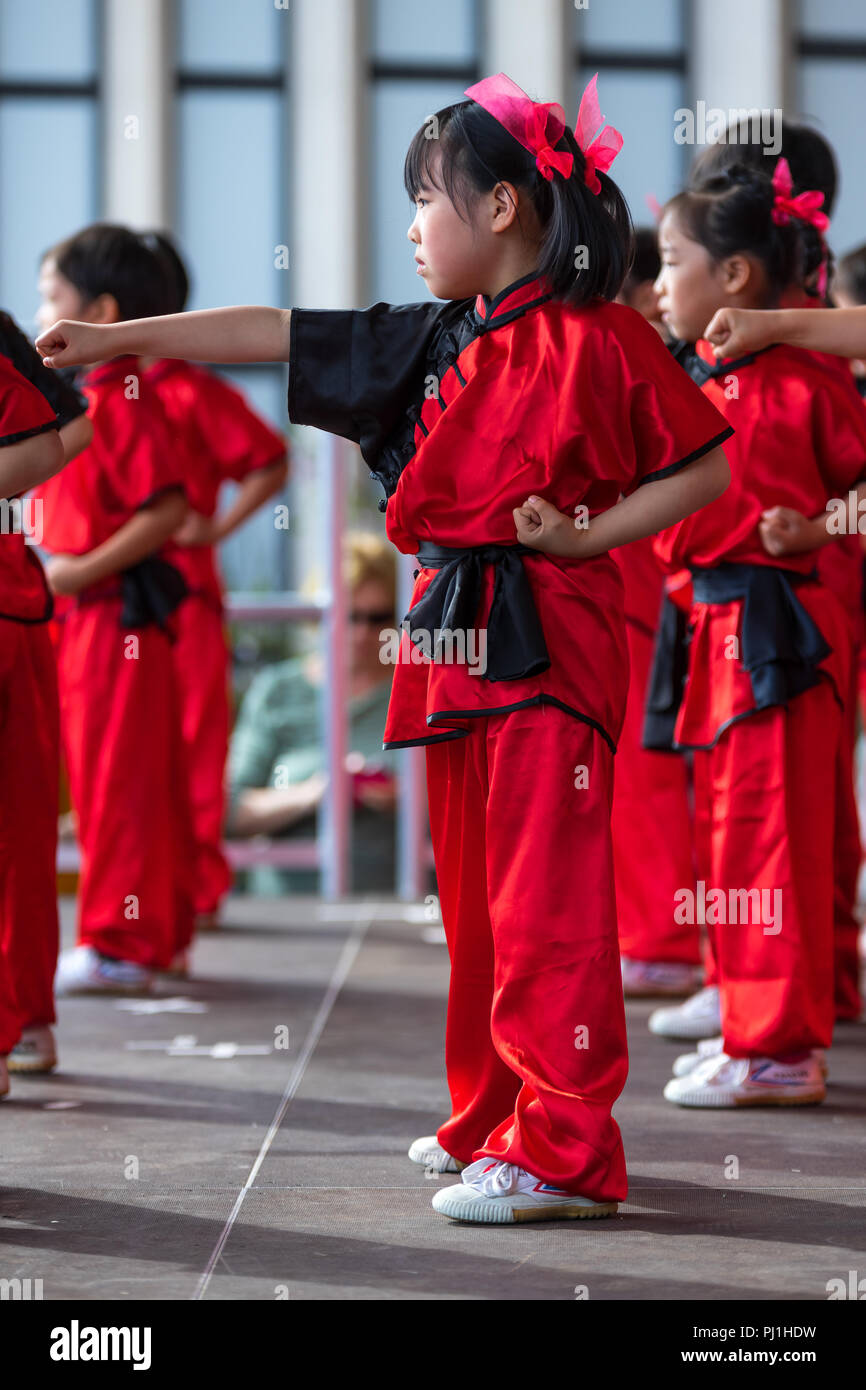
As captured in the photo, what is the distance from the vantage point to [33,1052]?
7.68ft

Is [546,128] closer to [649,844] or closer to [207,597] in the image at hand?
[649,844]

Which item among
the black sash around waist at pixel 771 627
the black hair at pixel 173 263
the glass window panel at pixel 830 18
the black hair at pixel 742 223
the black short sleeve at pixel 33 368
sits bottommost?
the black sash around waist at pixel 771 627

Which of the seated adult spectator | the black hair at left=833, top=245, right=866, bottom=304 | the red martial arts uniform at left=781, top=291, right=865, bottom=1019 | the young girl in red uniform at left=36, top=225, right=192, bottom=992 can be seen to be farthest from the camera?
the seated adult spectator

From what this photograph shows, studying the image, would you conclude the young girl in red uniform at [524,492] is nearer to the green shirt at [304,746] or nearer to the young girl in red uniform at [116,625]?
the young girl in red uniform at [116,625]

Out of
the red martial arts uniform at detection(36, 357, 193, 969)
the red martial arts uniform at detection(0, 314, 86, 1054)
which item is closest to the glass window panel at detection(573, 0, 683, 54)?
the red martial arts uniform at detection(36, 357, 193, 969)

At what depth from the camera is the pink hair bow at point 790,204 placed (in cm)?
229

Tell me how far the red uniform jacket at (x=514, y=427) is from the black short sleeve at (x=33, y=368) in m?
0.48

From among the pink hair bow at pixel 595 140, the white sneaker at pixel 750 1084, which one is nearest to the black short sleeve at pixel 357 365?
the pink hair bow at pixel 595 140

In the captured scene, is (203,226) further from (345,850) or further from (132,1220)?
(132,1220)

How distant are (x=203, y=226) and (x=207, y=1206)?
6.72 metres

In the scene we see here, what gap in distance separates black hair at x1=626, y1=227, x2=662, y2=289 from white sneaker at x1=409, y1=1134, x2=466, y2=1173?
1.76m

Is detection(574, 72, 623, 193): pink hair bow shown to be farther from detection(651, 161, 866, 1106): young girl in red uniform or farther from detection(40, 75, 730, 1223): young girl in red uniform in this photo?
detection(651, 161, 866, 1106): young girl in red uniform

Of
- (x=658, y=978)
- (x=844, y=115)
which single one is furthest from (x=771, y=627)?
(x=844, y=115)

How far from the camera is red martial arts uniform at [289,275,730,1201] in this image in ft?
5.29
